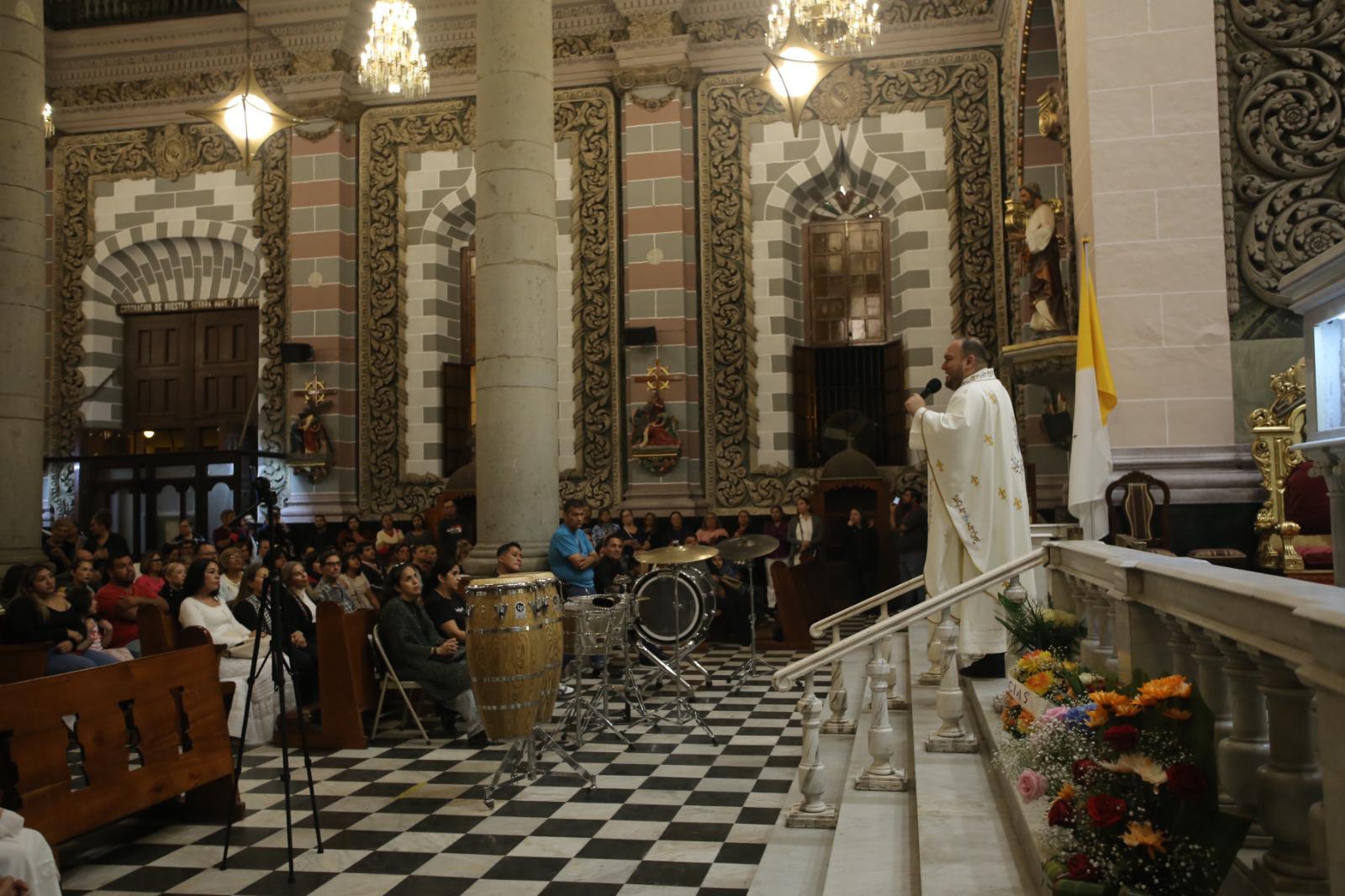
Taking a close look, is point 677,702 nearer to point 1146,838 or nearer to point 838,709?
point 838,709

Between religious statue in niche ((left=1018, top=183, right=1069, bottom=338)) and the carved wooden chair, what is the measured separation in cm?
232

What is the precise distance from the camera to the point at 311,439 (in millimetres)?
15977

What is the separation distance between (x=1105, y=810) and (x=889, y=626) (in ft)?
8.37

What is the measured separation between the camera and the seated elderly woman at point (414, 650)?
750cm

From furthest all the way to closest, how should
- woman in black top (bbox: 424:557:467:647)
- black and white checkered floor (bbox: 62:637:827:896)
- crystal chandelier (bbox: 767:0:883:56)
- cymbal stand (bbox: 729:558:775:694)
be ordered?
crystal chandelier (bbox: 767:0:883:56), cymbal stand (bbox: 729:558:775:694), woman in black top (bbox: 424:557:467:647), black and white checkered floor (bbox: 62:637:827:896)

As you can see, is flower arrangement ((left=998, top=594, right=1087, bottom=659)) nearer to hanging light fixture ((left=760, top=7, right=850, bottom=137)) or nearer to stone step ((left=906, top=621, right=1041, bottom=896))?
stone step ((left=906, top=621, right=1041, bottom=896))

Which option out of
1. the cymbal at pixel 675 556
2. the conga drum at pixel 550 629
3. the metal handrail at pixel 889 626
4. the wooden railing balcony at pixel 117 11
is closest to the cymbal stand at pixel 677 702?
the cymbal at pixel 675 556

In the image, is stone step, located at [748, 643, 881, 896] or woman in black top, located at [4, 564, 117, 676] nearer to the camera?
stone step, located at [748, 643, 881, 896]

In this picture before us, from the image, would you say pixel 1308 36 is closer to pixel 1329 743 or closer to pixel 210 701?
pixel 1329 743

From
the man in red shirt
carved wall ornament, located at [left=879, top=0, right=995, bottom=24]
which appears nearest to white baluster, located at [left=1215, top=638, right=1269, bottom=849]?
the man in red shirt

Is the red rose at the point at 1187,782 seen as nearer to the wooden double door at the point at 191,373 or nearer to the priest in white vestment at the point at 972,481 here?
the priest in white vestment at the point at 972,481

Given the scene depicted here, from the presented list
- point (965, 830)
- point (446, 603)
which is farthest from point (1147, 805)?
point (446, 603)

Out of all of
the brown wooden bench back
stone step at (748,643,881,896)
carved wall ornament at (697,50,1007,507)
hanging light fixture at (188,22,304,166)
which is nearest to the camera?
stone step at (748,643,881,896)

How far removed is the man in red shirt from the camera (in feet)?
27.3
